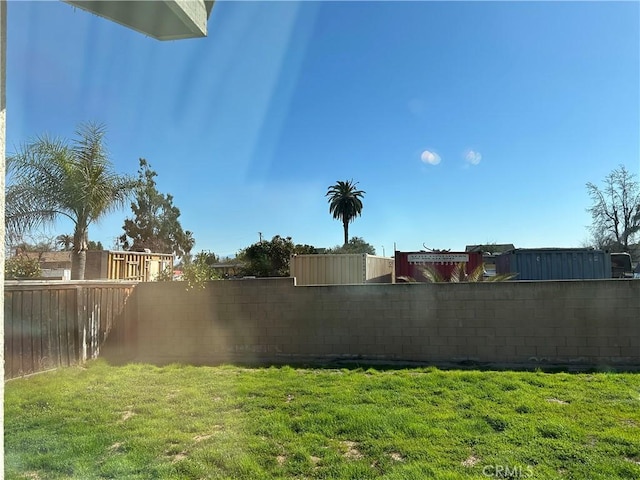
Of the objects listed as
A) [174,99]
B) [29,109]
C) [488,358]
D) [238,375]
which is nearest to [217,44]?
[174,99]

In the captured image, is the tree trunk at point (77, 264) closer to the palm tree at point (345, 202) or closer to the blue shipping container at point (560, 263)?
the blue shipping container at point (560, 263)

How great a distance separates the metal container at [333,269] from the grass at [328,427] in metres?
8.70

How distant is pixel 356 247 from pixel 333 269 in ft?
100

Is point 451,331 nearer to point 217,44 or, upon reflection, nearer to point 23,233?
point 217,44

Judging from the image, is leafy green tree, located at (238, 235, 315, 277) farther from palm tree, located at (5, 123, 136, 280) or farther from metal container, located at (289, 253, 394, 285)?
palm tree, located at (5, 123, 136, 280)

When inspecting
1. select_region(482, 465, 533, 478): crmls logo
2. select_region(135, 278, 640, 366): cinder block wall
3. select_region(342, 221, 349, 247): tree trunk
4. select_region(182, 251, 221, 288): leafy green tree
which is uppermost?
select_region(342, 221, 349, 247): tree trunk

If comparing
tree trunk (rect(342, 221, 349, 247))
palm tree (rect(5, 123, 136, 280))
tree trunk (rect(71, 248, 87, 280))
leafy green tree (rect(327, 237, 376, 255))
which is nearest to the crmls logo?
palm tree (rect(5, 123, 136, 280))

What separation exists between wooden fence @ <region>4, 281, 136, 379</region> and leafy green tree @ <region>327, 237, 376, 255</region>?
106 feet

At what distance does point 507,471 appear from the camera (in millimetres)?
3633

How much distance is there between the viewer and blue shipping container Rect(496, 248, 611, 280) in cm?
1500

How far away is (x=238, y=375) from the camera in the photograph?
7793 millimetres

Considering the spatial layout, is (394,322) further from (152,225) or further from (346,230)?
(346,230)

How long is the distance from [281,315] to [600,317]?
6187 millimetres

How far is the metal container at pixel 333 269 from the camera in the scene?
1612cm
